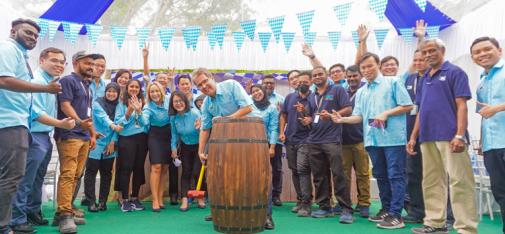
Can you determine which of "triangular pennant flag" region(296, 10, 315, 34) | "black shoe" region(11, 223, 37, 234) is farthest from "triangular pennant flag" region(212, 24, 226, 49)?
"black shoe" region(11, 223, 37, 234)

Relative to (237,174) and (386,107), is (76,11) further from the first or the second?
(386,107)

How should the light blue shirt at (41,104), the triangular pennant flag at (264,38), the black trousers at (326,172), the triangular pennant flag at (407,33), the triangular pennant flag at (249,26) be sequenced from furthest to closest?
the triangular pennant flag at (407,33) < the triangular pennant flag at (264,38) < the triangular pennant flag at (249,26) < the black trousers at (326,172) < the light blue shirt at (41,104)

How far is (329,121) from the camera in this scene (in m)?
4.24

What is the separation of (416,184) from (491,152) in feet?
3.79

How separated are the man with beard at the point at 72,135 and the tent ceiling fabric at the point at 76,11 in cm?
310

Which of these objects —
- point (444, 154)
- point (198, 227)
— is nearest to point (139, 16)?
point (198, 227)

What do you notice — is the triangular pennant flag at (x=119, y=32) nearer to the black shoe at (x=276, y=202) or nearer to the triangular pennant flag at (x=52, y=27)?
the triangular pennant flag at (x=52, y=27)

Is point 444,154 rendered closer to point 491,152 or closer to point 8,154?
point 491,152

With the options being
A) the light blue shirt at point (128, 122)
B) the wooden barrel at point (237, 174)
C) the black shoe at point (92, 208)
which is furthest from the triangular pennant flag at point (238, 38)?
the wooden barrel at point (237, 174)

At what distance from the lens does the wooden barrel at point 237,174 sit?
10.5 ft

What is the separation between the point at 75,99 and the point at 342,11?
141 inches

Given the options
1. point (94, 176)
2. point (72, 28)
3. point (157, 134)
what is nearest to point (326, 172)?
point (157, 134)

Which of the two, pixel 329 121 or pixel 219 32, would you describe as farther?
pixel 219 32

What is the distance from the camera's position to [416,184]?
13.1ft
